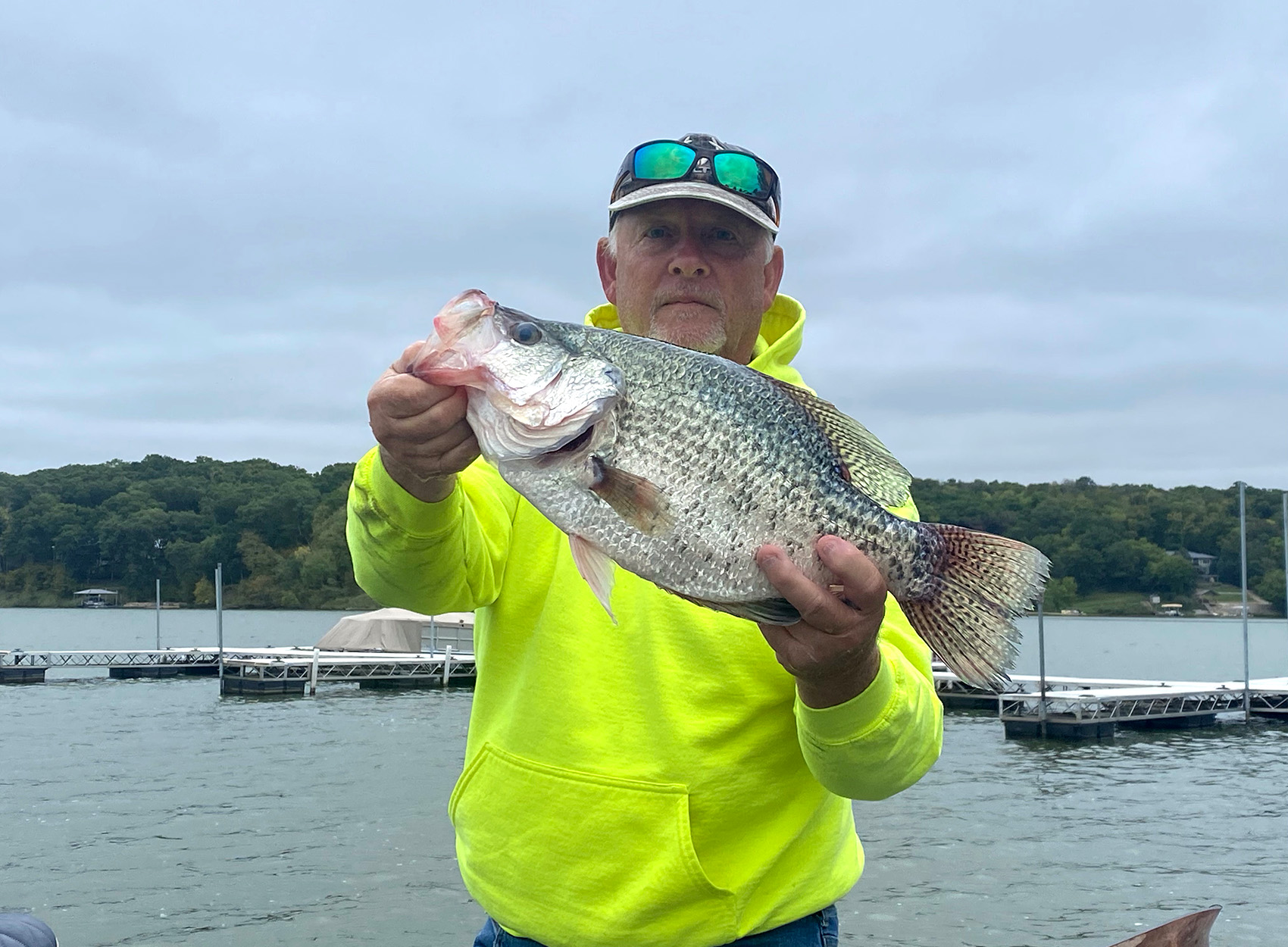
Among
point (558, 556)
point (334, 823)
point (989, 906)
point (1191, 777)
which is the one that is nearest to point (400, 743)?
point (334, 823)

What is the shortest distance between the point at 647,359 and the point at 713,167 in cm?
88

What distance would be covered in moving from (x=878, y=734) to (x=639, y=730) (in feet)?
1.85

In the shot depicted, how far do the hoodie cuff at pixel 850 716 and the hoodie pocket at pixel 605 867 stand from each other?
14.2 inches

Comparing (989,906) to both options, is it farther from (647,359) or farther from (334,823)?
(647,359)

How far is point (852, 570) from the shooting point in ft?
7.23

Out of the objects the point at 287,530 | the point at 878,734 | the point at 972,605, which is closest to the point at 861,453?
the point at 972,605

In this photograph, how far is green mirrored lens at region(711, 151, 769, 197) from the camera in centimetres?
290

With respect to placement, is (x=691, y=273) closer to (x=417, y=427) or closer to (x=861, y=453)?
(x=861, y=453)

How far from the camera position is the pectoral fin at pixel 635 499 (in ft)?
7.23

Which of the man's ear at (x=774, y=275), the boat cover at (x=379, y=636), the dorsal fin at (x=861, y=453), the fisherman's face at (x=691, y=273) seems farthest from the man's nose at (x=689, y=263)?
the boat cover at (x=379, y=636)

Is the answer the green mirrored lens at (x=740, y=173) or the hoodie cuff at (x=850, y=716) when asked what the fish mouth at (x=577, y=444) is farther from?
the green mirrored lens at (x=740, y=173)

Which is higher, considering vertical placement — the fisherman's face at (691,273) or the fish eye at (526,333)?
the fisherman's face at (691,273)

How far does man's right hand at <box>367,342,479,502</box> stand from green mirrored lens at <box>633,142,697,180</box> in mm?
1053

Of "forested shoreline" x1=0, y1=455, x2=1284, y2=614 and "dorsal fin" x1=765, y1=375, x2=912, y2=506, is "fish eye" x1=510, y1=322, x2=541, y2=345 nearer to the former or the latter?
"dorsal fin" x1=765, y1=375, x2=912, y2=506
